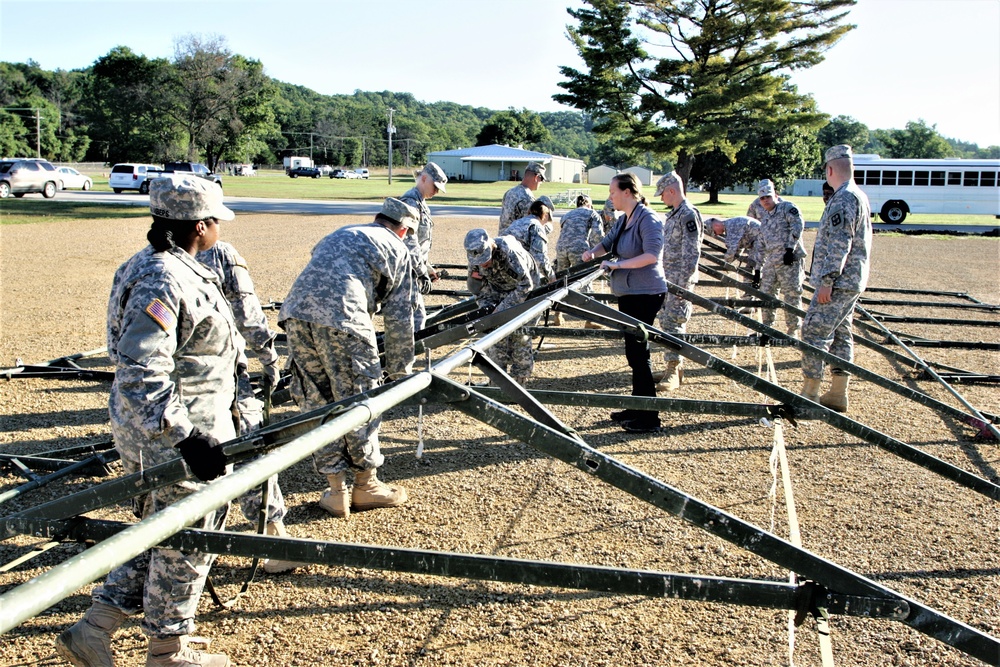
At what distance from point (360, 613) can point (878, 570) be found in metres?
2.61

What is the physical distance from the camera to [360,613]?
353cm

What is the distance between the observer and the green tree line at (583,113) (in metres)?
33.4

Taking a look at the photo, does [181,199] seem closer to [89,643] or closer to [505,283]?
[89,643]

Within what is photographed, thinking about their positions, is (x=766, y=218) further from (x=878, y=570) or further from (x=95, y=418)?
(x=95, y=418)

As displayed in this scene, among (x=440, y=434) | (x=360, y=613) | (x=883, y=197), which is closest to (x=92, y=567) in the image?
(x=360, y=613)

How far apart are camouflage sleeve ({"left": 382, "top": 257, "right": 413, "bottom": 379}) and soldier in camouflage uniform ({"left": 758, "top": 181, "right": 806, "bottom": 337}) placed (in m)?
5.38

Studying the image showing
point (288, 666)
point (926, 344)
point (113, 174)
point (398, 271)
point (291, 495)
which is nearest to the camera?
point (288, 666)

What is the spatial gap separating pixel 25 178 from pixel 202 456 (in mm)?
33754

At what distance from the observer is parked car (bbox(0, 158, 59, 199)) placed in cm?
3014

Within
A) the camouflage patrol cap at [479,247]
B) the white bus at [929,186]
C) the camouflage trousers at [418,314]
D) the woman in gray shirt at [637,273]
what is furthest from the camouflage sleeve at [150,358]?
the white bus at [929,186]

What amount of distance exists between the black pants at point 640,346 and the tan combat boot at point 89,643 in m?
3.82

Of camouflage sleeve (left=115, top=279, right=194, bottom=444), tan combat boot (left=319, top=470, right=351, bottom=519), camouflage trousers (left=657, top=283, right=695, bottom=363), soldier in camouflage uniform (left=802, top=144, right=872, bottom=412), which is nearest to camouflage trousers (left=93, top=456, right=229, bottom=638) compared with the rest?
camouflage sleeve (left=115, top=279, right=194, bottom=444)

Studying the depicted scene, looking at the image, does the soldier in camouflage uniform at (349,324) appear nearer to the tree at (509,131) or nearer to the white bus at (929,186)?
the white bus at (929,186)

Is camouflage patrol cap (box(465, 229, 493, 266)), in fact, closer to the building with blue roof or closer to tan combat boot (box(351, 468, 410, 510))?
tan combat boot (box(351, 468, 410, 510))
